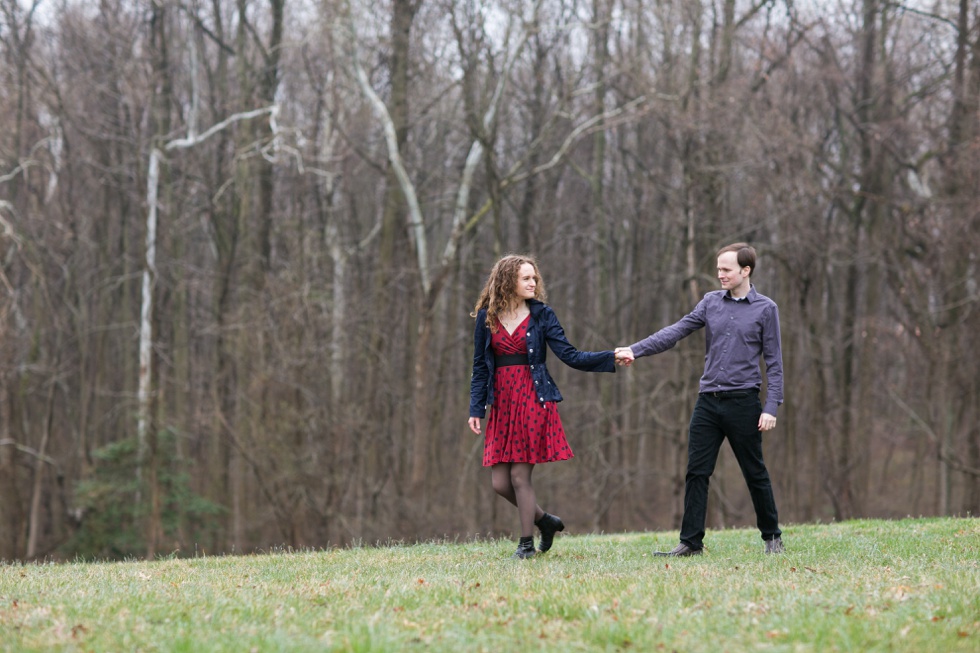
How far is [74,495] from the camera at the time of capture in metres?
25.7

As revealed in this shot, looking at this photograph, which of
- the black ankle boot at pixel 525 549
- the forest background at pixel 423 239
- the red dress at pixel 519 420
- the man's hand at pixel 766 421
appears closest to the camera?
the man's hand at pixel 766 421

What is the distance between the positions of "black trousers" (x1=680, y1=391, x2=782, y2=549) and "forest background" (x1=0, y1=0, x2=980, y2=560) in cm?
1366

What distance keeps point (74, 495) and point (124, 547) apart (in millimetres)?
2121

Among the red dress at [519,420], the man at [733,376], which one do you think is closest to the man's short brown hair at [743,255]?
the man at [733,376]

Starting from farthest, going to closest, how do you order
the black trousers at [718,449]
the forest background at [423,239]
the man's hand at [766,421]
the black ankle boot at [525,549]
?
1. the forest background at [423,239]
2. the black ankle boot at [525,549]
3. the black trousers at [718,449]
4. the man's hand at [766,421]

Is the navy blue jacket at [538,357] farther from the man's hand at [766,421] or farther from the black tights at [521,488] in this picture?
the man's hand at [766,421]

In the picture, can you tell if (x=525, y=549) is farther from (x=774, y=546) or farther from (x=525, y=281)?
(x=525, y=281)

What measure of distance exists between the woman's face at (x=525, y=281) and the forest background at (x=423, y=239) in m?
14.6

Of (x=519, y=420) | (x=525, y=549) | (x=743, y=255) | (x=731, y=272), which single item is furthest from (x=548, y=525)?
(x=743, y=255)

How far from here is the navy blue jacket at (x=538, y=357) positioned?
26.5 ft

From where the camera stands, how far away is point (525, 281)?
805 centimetres

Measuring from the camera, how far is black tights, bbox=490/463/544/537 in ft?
26.4

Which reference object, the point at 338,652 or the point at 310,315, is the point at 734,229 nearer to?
the point at 310,315

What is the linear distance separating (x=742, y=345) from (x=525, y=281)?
1.67m
